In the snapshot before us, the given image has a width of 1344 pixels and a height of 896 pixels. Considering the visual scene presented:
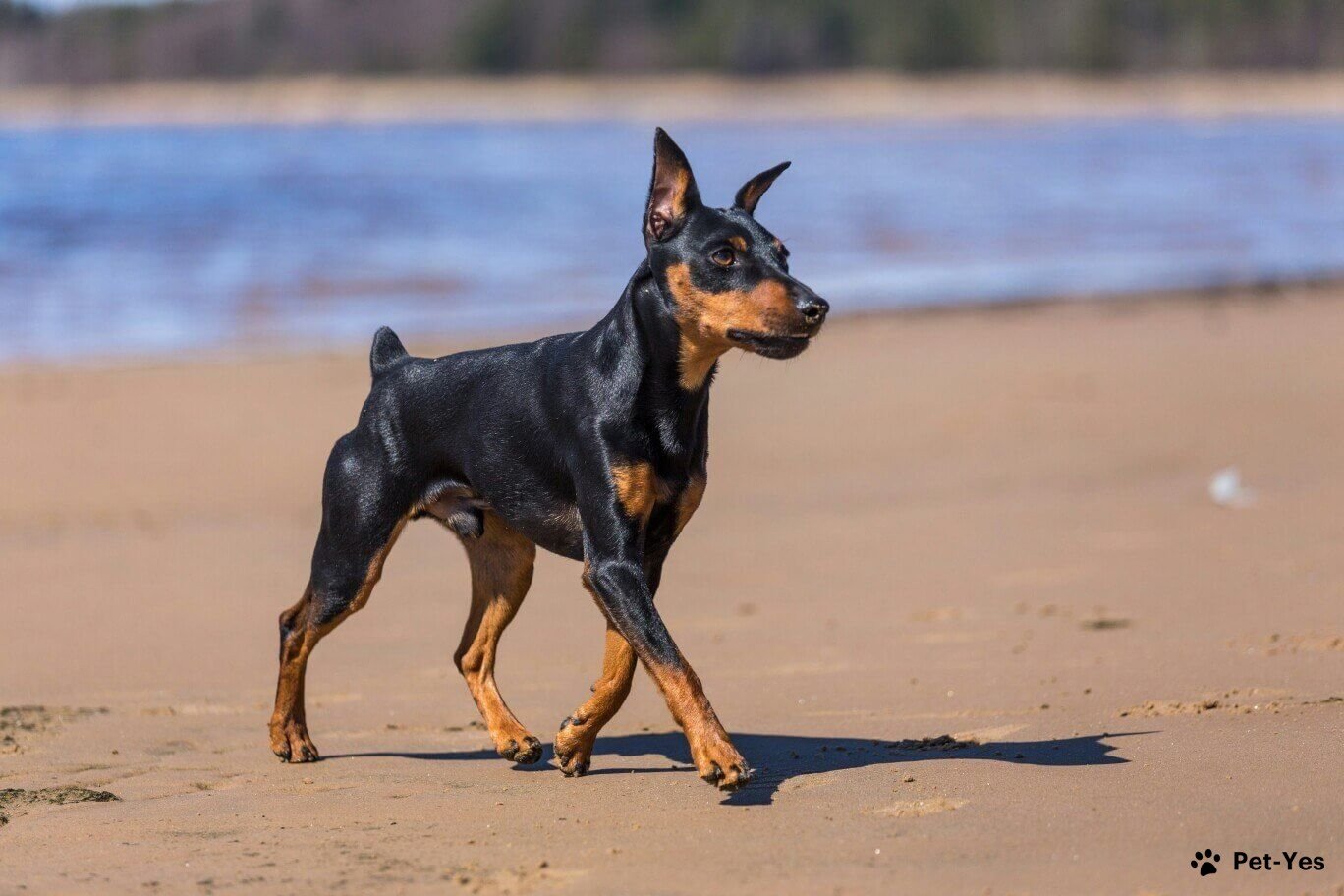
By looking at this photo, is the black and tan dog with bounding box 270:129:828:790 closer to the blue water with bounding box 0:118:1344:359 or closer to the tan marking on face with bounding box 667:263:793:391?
the tan marking on face with bounding box 667:263:793:391

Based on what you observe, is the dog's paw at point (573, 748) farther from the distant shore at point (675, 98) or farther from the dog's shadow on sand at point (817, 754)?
the distant shore at point (675, 98)

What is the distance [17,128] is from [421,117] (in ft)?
73.3

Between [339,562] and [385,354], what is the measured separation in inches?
30.6

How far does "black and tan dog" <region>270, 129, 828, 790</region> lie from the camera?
499 centimetres

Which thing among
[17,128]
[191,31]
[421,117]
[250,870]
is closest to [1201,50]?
[421,117]

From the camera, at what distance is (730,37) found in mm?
115875

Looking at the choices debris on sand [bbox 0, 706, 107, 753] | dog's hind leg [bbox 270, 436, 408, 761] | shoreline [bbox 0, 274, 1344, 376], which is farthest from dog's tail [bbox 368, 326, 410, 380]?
shoreline [bbox 0, 274, 1344, 376]

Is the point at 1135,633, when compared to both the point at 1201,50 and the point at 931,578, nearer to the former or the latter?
the point at 931,578

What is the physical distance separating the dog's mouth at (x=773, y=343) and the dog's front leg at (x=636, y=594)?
467 mm

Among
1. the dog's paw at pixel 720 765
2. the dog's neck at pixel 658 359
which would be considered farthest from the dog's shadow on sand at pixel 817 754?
the dog's neck at pixel 658 359

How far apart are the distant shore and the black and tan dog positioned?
6359 cm

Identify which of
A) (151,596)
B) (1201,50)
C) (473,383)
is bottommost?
(151,596)

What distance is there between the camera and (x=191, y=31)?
11762cm

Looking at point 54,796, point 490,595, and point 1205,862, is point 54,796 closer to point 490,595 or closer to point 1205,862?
point 490,595
